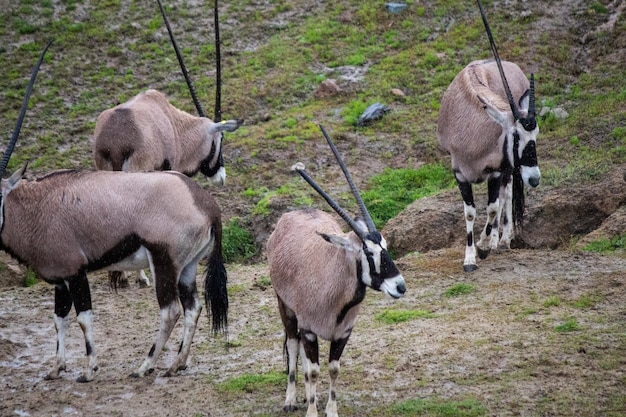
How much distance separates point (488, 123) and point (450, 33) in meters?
10.1

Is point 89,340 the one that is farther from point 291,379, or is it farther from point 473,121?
point 473,121

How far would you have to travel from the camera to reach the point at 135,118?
529 inches

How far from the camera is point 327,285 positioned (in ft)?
28.4

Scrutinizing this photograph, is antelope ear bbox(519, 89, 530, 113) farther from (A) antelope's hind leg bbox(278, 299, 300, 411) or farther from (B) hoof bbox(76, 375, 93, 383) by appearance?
(B) hoof bbox(76, 375, 93, 383)

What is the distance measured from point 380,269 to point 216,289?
303 centimetres

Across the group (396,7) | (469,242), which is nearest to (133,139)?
(469,242)

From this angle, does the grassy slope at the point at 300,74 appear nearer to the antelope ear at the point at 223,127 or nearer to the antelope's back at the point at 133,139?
the antelope ear at the point at 223,127

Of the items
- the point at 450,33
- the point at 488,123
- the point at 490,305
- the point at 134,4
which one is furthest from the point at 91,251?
the point at 134,4

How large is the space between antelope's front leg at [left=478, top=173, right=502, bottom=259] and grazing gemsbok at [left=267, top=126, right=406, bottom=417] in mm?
4469

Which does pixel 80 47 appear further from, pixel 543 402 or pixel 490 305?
pixel 543 402

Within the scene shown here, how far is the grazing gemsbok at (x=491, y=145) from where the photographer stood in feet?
40.1

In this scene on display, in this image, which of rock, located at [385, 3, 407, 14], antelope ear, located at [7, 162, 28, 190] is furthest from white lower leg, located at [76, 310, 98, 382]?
rock, located at [385, 3, 407, 14]

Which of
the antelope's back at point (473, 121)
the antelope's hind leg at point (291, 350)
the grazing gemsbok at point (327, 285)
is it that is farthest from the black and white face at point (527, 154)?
the antelope's hind leg at point (291, 350)

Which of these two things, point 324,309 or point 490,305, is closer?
point 324,309
